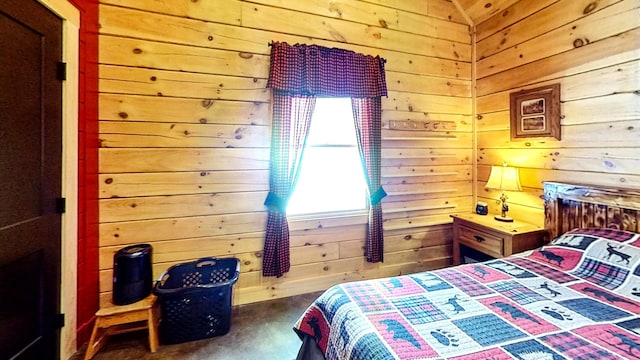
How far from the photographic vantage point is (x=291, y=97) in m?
2.54

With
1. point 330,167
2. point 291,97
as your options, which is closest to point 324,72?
point 291,97

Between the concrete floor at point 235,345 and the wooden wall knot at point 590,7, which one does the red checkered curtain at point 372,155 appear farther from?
the wooden wall knot at point 590,7

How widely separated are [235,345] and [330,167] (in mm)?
1642

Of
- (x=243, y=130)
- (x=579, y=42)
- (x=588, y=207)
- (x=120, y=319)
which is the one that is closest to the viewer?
(x=120, y=319)

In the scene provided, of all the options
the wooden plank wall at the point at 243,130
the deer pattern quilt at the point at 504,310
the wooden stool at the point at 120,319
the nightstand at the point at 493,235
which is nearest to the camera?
the deer pattern quilt at the point at 504,310

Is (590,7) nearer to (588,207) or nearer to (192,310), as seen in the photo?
(588,207)

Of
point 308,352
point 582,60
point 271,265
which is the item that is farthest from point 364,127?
point 308,352

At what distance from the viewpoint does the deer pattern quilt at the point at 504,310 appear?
112cm

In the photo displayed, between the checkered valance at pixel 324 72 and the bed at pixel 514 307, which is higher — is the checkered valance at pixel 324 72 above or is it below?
above

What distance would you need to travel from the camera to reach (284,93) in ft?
8.24

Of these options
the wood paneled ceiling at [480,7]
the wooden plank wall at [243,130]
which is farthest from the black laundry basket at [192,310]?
the wood paneled ceiling at [480,7]

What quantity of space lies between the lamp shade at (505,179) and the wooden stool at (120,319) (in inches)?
114

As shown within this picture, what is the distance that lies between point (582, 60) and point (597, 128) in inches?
21.4

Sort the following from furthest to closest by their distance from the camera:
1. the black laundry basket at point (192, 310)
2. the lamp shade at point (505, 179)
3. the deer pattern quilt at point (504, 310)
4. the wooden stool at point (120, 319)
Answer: the lamp shade at point (505, 179) < the black laundry basket at point (192, 310) < the wooden stool at point (120, 319) < the deer pattern quilt at point (504, 310)
